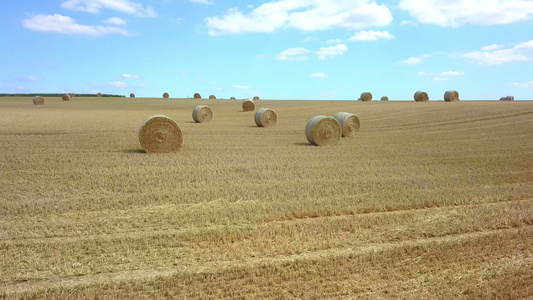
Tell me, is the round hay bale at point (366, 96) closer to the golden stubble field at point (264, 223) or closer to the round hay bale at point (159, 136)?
the golden stubble field at point (264, 223)

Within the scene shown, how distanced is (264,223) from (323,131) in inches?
343

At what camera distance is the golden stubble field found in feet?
17.1

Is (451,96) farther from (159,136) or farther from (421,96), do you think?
(159,136)

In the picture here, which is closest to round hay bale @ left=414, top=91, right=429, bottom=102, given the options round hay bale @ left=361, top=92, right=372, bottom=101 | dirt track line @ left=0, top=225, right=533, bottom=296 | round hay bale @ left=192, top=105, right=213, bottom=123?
round hay bale @ left=361, top=92, right=372, bottom=101

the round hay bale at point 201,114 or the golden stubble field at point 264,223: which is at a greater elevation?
the round hay bale at point 201,114

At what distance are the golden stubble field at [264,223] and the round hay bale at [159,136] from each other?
0.48 meters

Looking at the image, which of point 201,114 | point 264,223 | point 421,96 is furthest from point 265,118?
point 421,96

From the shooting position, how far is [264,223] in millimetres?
7176

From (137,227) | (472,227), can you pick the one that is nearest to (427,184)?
(472,227)

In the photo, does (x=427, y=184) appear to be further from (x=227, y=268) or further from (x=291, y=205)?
(x=227, y=268)

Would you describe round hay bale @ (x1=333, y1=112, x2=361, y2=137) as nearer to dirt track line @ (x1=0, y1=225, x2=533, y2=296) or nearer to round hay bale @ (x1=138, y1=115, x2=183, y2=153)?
round hay bale @ (x1=138, y1=115, x2=183, y2=153)

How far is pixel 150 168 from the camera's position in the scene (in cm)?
1072

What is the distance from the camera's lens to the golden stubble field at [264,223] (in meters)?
5.21

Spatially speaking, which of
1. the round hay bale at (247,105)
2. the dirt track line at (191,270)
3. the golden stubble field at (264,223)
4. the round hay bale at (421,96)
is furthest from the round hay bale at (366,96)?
the dirt track line at (191,270)
